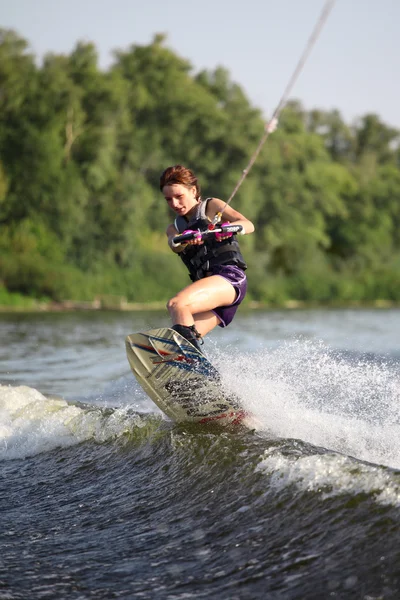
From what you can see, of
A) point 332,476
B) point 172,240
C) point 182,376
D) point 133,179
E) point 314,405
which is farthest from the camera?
point 133,179

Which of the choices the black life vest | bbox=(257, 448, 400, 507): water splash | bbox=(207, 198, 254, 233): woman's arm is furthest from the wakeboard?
bbox=(257, 448, 400, 507): water splash

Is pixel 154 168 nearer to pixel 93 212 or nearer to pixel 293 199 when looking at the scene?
pixel 93 212

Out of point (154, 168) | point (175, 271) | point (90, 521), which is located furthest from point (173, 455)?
point (154, 168)

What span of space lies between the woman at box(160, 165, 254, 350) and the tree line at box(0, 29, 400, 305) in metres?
28.2

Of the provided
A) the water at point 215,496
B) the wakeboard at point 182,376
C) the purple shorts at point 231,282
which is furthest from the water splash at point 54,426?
the purple shorts at point 231,282

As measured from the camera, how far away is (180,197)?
18.0 ft

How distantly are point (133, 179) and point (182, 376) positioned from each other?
3601 cm

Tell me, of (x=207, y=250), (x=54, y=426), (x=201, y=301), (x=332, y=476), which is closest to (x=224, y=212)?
(x=207, y=250)

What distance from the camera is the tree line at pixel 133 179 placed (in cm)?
3788

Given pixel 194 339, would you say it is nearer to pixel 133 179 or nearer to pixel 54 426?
pixel 54 426

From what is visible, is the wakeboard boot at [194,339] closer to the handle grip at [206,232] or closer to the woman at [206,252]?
the woman at [206,252]

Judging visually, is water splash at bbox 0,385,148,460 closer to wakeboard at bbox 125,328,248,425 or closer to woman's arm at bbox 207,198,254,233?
wakeboard at bbox 125,328,248,425

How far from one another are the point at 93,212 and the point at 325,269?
15.1 m

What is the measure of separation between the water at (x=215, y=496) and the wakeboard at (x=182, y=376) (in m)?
0.13
